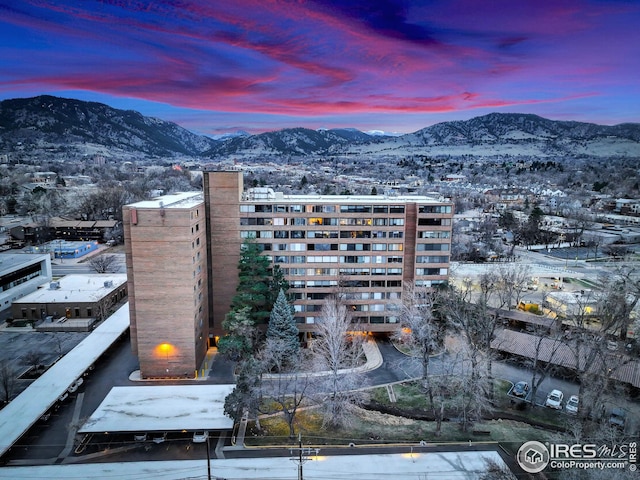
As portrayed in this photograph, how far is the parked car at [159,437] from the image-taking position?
28422mm

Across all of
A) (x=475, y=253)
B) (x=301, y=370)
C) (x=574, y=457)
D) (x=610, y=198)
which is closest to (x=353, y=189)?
(x=475, y=253)

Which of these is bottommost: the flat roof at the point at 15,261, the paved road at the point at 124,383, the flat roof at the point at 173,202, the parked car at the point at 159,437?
the paved road at the point at 124,383

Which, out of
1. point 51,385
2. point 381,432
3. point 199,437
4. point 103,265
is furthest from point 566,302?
point 103,265

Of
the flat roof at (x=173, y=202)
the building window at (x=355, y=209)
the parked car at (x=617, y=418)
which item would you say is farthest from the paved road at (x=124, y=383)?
the flat roof at (x=173, y=202)

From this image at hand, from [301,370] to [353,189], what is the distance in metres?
125

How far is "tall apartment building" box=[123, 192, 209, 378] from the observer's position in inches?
1398

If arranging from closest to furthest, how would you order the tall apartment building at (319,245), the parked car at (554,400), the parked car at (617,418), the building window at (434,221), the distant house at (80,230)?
the parked car at (617,418) → the parked car at (554,400) → the tall apartment building at (319,245) → the building window at (434,221) → the distant house at (80,230)

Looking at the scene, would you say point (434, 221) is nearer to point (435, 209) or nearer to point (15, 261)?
point (435, 209)

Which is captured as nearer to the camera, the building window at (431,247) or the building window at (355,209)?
the building window at (355,209)

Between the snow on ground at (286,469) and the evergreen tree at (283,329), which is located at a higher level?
the evergreen tree at (283,329)

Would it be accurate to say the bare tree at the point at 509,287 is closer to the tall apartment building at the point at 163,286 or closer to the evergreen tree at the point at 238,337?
the evergreen tree at the point at 238,337

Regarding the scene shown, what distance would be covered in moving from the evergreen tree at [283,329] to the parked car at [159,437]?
38.2 ft

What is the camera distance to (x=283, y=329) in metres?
38.3

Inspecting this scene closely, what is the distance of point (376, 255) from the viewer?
45.5m
